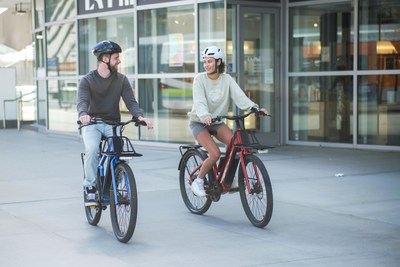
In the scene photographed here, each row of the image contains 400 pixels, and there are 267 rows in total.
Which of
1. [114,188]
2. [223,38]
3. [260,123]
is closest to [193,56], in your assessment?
[223,38]

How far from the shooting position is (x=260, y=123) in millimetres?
14305

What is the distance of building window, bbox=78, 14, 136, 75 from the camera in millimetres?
15386

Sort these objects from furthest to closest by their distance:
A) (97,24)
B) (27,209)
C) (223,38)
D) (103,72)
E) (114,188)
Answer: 1. (97,24)
2. (223,38)
3. (27,209)
4. (103,72)
5. (114,188)

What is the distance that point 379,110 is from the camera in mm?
13625

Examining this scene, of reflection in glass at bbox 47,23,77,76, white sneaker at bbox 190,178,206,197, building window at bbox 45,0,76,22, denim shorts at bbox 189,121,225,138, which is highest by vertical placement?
building window at bbox 45,0,76,22

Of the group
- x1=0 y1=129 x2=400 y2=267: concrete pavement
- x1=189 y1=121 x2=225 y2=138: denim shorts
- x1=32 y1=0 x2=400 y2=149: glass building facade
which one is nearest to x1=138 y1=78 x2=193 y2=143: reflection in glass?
x1=32 y1=0 x2=400 y2=149: glass building facade

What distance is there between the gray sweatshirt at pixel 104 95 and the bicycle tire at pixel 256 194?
119cm

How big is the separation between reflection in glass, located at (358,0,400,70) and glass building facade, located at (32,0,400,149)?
18 millimetres

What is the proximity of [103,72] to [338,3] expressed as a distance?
7957 millimetres

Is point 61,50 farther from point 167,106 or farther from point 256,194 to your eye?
point 256,194

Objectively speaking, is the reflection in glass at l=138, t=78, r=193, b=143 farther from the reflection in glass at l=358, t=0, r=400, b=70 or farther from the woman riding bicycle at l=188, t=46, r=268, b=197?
the woman riding bicycle at l=188, t=46, r=268, b=197

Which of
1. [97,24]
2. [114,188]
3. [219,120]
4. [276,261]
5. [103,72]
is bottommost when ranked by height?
[276,261]

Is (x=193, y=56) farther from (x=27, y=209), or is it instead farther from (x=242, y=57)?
(x=27, y=209)

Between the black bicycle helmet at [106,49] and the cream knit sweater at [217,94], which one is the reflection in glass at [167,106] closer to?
the cream knit sweater at [217,94]
